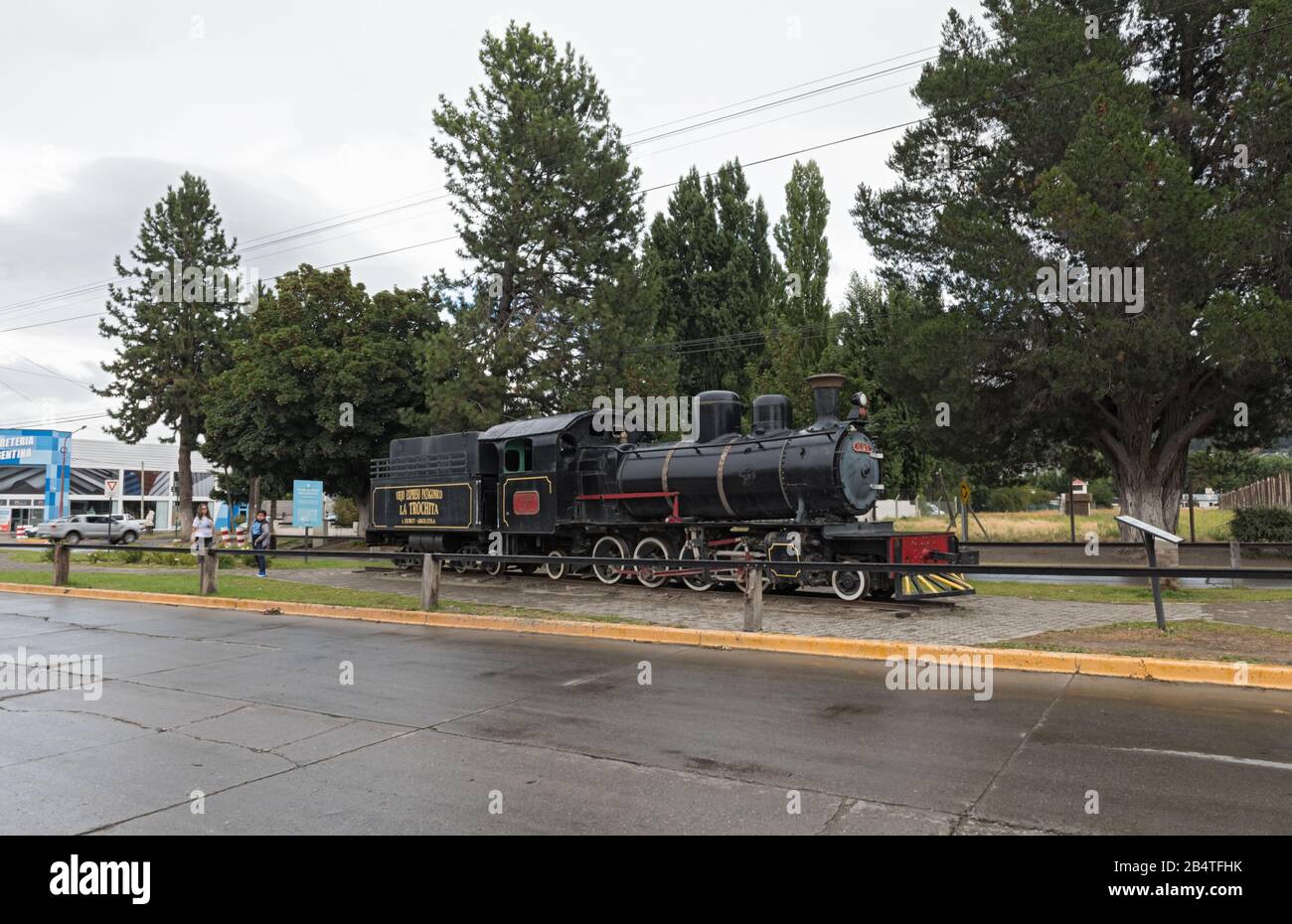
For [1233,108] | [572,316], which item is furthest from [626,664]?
[572,316]

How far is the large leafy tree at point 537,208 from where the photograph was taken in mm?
30000

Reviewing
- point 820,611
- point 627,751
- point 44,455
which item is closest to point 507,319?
point 820,611

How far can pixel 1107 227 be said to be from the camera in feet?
52.2

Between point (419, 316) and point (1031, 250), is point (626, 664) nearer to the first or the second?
point (1031, 250)

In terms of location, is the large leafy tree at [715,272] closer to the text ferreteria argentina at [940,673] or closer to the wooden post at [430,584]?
the wooden post at [430,584]

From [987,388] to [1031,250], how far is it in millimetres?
3451

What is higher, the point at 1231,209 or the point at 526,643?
the point at 1231,209

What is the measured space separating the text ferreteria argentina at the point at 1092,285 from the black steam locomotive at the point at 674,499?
6.32m

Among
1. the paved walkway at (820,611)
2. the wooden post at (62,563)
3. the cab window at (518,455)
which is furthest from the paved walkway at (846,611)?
the wooden post at (62,563)

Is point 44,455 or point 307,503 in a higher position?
point 44,455

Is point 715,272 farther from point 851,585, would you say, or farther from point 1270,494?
point 851,585

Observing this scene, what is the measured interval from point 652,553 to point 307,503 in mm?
12328

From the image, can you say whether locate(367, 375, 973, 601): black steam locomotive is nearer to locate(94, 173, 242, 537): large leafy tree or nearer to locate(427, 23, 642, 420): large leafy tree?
locate(427, 23, 642, 420): large leafy tree
